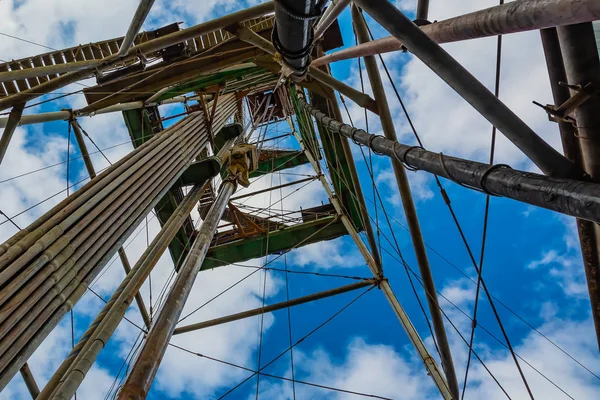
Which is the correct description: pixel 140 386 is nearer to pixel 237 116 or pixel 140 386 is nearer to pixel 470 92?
pixel 470 92

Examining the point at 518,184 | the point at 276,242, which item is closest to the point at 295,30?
the point at 518,184

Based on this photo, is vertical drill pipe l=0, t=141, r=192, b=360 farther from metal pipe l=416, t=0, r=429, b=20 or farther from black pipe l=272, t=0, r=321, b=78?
metal pipe l=416, t=0, r=429, b=20

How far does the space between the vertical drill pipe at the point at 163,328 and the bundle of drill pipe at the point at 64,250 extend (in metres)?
1.15

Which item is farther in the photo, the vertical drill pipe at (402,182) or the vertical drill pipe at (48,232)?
the vertical drill pipe at (402,182)

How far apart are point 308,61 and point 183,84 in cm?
825

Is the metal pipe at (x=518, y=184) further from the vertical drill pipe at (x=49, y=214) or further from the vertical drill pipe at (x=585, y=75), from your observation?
the vertical drill pipe at (x=49, y=214)

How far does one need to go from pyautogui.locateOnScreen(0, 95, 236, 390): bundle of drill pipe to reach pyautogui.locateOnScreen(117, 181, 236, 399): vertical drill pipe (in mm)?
1153

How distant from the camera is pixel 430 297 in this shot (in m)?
6.60

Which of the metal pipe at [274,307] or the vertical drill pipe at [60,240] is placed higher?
the metal pipe at [274,307]

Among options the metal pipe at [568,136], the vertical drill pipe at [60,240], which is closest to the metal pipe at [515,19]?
the metal pipe at [568,136]

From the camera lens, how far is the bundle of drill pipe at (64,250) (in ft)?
14.8

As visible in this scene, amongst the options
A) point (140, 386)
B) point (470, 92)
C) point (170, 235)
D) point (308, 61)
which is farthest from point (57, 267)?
point (470, 92)

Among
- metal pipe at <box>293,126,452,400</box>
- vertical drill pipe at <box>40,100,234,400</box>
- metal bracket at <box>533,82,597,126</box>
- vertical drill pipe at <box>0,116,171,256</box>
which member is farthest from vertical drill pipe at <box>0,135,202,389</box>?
metal pipe at <box>293,126,452,400</box>

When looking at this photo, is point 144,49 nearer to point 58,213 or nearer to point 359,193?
point 58,213
